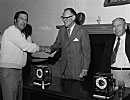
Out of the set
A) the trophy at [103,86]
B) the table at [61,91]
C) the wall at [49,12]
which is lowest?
the table at [61,91]

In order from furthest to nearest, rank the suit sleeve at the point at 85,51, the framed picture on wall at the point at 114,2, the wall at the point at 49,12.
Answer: the wall at the point at 49,12 < the framed picture on wall at the point at 114,2 < the suit sleeve at the point at 85,51

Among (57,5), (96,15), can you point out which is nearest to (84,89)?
(96,15)

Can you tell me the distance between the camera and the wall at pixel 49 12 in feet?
13.6

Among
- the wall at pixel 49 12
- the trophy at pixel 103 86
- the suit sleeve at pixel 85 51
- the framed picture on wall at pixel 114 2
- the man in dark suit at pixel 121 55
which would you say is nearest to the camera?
the trophy at pixel 103 86

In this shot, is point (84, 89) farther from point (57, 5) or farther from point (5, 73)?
point (57, 5)

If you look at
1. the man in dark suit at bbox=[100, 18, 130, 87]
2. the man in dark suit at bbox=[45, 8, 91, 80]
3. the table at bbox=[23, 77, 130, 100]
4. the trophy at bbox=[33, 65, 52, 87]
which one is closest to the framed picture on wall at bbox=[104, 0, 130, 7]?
the man in dark suit at bbox=[100, 18, 130, 87]

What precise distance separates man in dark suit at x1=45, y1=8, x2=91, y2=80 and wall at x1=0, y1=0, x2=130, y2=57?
111 cm

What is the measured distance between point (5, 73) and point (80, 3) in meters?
2.28

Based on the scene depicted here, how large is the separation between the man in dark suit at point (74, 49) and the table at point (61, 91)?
304 mm

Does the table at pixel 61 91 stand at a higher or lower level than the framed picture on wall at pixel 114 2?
lower

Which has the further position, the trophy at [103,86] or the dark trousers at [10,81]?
the dark trousers at [10,81]

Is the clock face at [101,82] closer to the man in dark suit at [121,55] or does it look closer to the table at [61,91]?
the table at [61,91]

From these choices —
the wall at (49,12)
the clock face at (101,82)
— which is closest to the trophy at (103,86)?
the clock face at (101,82)

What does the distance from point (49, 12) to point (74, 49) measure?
7.10 ft
